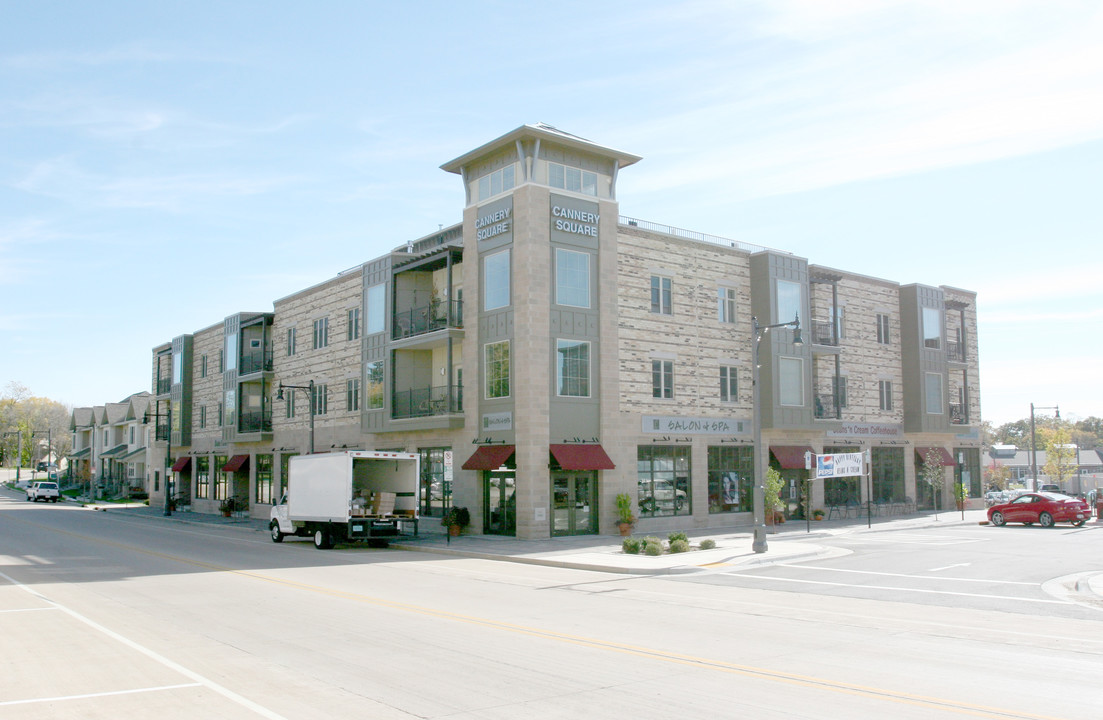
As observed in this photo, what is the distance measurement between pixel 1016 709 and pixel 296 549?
81.9 feet

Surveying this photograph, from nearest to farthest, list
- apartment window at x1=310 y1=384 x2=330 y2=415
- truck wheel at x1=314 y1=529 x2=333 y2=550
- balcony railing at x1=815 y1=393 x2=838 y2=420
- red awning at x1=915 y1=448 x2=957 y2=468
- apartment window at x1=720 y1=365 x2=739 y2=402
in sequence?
truck wheel at x1=314 y1=529 x2=333 y2=550 < apartment window at x1=720 y1=365 x2=739 y2=402 < balcony railing at x1=815 y1=393 x2=838 y2=420 < apartment window at x1=310 y1=384 x2=330 y2=415 < red awning at x1=915 y1=448 x2=957 y2=468

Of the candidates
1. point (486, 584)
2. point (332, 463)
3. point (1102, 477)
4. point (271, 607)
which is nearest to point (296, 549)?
point (332, 463)

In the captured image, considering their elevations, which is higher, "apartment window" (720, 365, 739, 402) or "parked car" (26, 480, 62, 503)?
"apartment window" (720, 365, 739, 402)

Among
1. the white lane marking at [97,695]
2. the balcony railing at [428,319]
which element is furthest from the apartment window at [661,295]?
the white lane marking at [97,695]

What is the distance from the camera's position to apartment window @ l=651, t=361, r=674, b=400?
34609 millimetres

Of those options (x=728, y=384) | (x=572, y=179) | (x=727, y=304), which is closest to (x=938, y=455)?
(x=728, y=384)

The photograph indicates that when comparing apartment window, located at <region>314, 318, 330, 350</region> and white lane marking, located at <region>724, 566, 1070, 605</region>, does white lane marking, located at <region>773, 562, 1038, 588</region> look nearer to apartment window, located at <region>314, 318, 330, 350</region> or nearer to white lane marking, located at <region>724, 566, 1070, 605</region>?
white lane marking, located at <region>724, 566, 1070, 605</region>

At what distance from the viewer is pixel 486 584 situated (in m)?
19.4

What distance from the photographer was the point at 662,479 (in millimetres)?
34469

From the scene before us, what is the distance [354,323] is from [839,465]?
22.7m

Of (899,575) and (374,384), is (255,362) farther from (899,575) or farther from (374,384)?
(899,575)

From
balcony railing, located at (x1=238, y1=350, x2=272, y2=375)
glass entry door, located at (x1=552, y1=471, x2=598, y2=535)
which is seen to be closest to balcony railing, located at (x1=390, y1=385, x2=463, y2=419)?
glass entry door, located at (x1=552, y1=471, x2=598, y2=535)

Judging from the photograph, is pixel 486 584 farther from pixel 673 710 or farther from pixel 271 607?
pixel 673 710

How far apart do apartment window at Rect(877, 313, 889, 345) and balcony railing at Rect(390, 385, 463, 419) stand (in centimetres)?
2366
